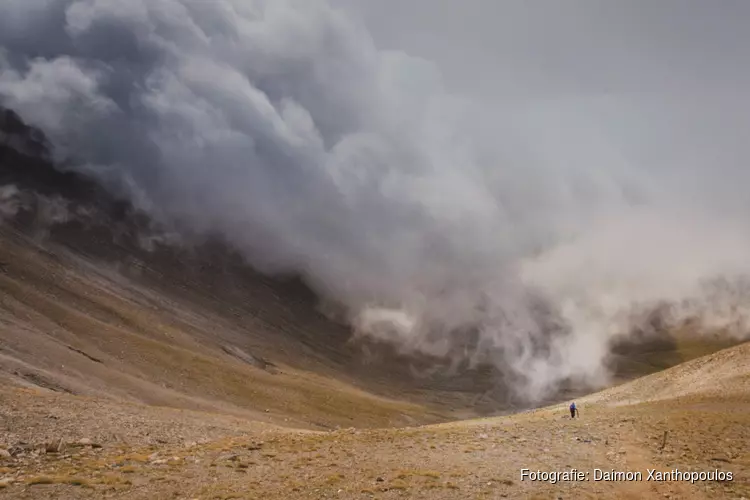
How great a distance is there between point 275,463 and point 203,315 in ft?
449

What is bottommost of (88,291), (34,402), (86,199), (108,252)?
(34,402)

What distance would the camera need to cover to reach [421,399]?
190 meters

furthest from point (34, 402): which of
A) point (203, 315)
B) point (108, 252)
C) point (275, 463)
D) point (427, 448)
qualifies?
point (108, 252)

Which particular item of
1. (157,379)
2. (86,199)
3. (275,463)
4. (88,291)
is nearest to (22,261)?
(88,291)

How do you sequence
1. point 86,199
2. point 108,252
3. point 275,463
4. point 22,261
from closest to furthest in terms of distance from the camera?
point 275,463, point 22,261, point 108,252, point 86,199

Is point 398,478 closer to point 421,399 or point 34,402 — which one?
point 34,402

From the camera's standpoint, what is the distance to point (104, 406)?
39969 mm

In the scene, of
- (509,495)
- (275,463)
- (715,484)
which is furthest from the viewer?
(275,463)

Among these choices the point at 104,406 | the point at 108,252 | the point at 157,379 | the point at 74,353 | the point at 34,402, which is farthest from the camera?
the point at 108,252

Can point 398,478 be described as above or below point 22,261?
below

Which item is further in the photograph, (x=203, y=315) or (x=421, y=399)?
(x=421, y=399)

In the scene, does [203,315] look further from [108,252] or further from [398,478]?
[398,478]

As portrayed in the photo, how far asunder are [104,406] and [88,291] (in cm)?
8399

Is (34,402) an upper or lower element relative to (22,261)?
lower
